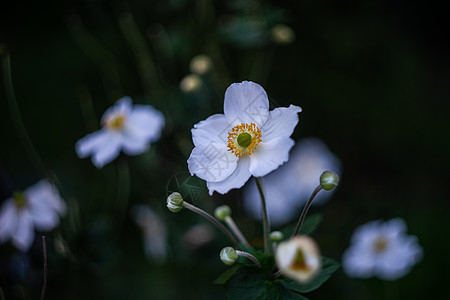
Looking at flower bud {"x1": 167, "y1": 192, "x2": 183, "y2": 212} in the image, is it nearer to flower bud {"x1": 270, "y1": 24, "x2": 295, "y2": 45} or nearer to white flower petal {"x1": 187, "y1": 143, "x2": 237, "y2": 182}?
white flower petal {"x1": 187, "y1": 143, "x2": 237, "y2": 182}

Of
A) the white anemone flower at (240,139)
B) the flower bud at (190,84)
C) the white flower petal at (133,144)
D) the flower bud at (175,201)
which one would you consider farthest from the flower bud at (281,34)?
the flower bud at (175,201)

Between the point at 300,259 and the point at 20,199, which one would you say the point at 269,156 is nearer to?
the point at 300,259

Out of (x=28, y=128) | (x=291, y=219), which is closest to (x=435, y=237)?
(x=291, y=219)

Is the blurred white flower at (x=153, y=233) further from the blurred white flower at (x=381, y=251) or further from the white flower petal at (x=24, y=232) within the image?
the blurred white flower at (x=381, y=251)

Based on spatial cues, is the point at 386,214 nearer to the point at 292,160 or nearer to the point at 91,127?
the point at 292,160

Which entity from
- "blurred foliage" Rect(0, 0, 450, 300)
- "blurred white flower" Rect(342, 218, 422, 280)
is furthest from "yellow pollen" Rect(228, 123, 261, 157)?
"blurred white flower" Rect(342, 218, 422, 280)
